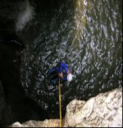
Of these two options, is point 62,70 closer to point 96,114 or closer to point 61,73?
point 61,73

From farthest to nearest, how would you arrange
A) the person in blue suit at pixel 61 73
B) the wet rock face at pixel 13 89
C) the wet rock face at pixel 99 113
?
the person in blue suit at pixel 61 73
the wet rock face at pixel 13 89
the wet rock face at pixel 99 113

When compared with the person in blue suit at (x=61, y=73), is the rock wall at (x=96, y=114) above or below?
below

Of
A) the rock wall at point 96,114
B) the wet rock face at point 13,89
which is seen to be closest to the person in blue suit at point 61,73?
the wet rock face at point 13,89

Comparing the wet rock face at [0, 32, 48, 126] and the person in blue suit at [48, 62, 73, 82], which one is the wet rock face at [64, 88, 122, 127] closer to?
the person in blue suit at [48, 62, 73, 82]

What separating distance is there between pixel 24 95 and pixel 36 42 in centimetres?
159

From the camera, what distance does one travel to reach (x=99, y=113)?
428 centimetres

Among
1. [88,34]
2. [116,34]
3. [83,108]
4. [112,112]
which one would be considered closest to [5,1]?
[88,34]

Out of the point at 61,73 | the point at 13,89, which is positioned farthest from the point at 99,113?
the point at 13,89

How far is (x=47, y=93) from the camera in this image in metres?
Result: 5.84

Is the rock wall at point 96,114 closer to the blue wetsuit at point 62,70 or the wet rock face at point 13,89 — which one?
the wet rock face at point 13,89

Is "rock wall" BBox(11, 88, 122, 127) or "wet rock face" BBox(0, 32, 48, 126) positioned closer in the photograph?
"rock wall" BBox(11, 88, 122, 127)

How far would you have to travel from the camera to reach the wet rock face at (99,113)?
4.07 metres

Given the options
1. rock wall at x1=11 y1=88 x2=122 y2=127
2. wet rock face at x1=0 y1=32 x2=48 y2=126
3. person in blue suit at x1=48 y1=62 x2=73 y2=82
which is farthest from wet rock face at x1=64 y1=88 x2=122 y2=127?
wet rock face at x1=0 y1=32 x2=48 y2=126

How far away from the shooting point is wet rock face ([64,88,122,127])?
13.3ft
